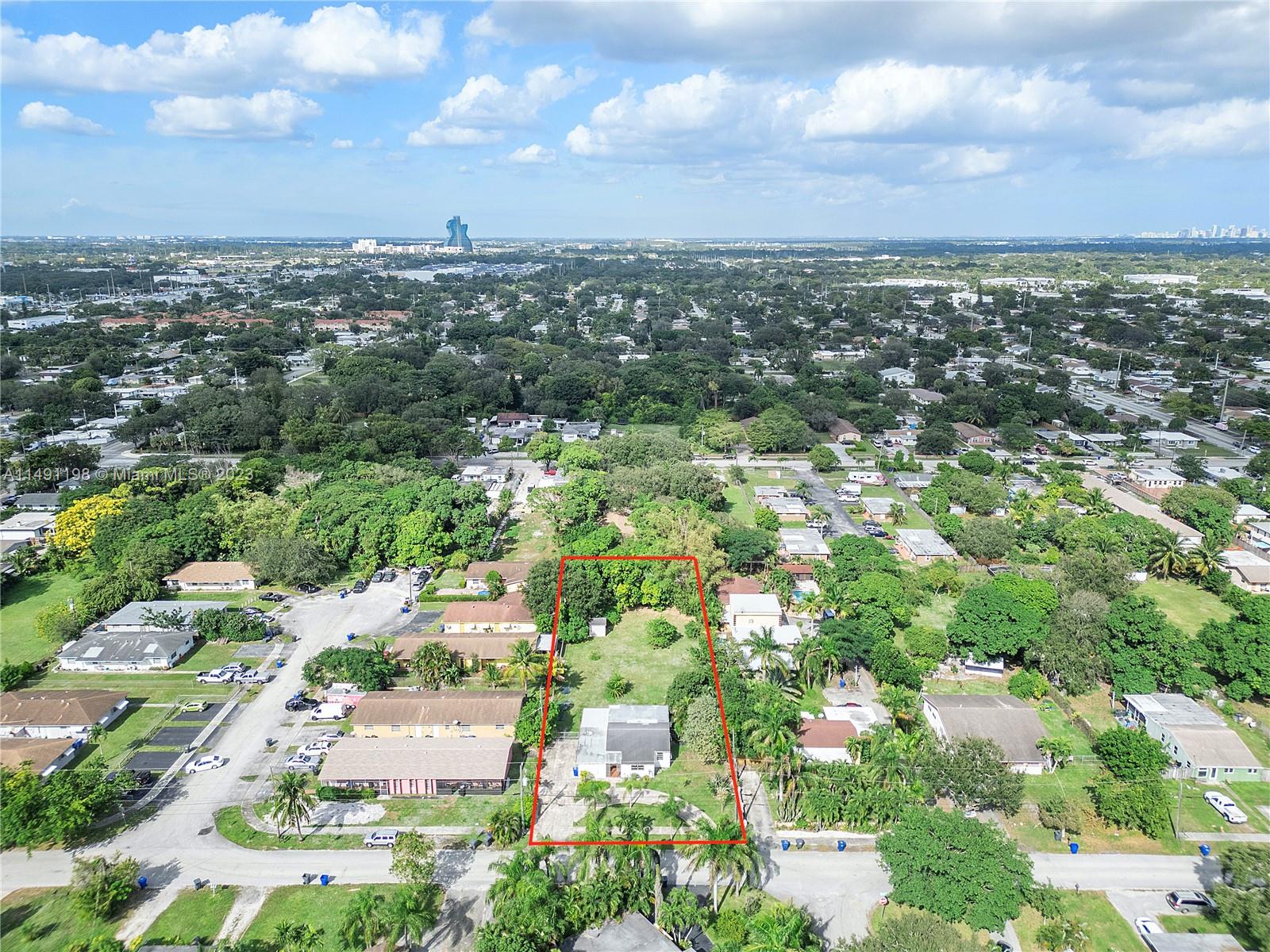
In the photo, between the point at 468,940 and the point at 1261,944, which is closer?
the point at 1261,944

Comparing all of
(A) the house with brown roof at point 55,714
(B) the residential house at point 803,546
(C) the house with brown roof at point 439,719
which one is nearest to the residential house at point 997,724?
(B) the residential house at point 803,546

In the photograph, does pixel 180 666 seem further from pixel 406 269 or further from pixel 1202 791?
pixel 406 269

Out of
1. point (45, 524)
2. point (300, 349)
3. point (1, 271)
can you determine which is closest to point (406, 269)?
point (1, 271)

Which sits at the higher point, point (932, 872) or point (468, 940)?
point (932, 872)

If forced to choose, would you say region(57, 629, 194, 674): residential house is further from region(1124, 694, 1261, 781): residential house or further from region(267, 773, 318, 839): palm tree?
region(1124, 694, 1261, 781): residential house

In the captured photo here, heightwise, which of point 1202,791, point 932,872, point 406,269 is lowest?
point 1202,791

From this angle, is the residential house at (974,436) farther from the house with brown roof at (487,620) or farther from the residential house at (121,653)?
the residential house at (121,653)

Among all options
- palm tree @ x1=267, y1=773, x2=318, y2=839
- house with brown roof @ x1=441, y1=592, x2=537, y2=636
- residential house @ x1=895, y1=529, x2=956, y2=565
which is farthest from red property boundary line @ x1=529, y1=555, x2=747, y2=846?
residential house @ x1=895, y1=529, x2=956, y2=565
